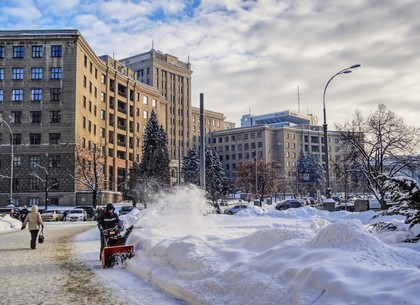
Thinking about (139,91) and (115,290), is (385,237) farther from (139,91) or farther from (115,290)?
(139,91)

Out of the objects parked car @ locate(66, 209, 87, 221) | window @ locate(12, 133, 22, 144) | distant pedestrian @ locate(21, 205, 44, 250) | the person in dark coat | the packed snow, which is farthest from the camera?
window @ locate(12, 133, 22, 144)

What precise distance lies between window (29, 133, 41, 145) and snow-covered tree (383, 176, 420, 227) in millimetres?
59568

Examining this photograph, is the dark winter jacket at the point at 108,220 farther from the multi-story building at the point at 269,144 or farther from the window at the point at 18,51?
the multi-story building at the point at 269,144

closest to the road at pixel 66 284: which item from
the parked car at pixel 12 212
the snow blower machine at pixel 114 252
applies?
the snow blower machine at pixel 114 252

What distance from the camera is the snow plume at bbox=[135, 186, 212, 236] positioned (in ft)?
56.3

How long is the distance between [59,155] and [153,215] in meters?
47.0

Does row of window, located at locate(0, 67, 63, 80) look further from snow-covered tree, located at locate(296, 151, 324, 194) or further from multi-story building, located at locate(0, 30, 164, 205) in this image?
snow-covered tree, located at locate(296, 151, 324, 194)

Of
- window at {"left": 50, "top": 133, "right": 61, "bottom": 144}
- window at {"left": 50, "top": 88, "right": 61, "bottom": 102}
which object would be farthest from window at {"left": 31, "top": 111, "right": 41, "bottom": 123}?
window at {"left": 50, "top": 133, "right": 61, "bottom": 144}

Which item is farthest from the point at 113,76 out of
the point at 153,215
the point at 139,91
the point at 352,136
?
the point at 153,215

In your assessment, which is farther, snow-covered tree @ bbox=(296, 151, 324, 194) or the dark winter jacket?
snow-covered tree @ bbox=(296, 151, 324, 194)

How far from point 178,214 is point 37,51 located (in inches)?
2127

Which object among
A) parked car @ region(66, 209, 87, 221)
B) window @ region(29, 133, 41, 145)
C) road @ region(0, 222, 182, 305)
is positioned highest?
window @ region(29, 133, 41, 145)

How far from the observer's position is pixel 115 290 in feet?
27.0

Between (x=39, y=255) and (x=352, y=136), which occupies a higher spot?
(x=352, y=136)
